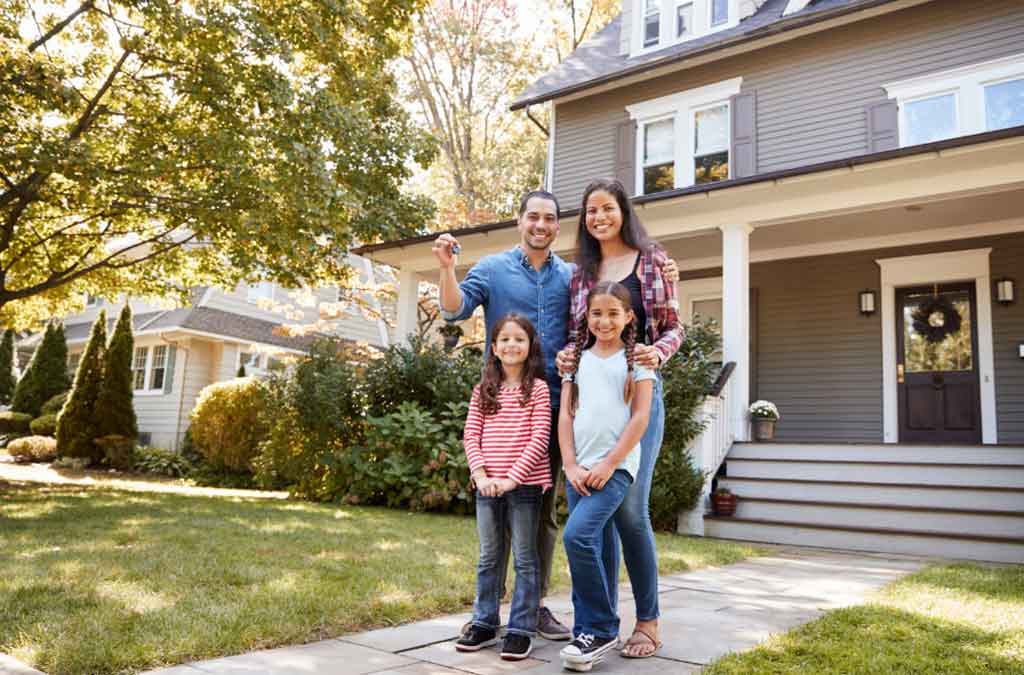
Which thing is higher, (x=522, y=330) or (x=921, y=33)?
(x=921, y=33)

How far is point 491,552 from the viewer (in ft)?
9.45

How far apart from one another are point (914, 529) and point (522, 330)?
5233mm

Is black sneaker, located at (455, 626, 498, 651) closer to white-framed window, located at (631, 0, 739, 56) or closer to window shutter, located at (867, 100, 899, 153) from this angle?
window shutter, located at (867, 100, 899, 153)

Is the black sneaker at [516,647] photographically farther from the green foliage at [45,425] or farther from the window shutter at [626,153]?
the green foliage at [45,425]

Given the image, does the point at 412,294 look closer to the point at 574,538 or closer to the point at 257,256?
the point at 257,256

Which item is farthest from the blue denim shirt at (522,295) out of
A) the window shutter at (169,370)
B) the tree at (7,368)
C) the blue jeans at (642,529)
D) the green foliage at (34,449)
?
the tree at (7,368)

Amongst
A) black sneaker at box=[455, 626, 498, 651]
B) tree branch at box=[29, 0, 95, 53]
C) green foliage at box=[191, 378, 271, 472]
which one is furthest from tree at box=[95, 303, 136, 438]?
black sneaker at box=[455, 626, 498, 651]

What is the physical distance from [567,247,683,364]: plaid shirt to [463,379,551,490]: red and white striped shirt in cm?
28

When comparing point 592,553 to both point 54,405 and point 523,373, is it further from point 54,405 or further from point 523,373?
point 54,405

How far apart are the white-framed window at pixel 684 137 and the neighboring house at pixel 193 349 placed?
8504 mm

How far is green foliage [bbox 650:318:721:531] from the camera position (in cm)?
718

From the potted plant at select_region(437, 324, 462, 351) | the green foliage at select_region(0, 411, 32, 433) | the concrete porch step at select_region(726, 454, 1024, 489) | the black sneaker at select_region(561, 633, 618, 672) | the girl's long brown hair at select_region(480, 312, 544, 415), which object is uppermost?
the potted plant at select_region(437, 324, 462, 351)

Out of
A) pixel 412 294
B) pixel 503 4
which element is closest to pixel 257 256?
pixel 412 294

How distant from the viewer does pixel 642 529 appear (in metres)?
2.78
